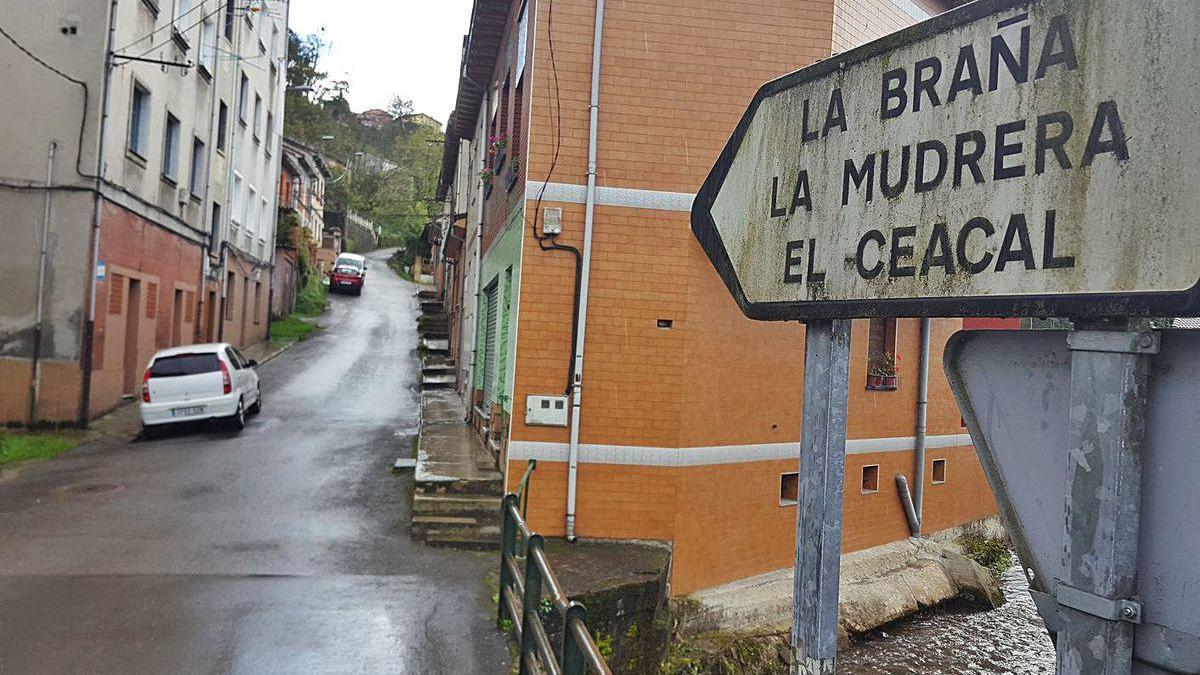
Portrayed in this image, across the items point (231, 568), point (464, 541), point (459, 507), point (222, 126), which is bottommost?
point (231, 568)

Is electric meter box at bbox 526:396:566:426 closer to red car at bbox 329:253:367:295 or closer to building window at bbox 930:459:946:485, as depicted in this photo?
building window at bbox 930:459:946:485

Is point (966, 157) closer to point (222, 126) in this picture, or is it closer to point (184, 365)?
point (184, 365)

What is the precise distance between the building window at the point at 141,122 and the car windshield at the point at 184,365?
14.8 ft

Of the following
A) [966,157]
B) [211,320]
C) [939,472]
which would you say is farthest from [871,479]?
[211,320]

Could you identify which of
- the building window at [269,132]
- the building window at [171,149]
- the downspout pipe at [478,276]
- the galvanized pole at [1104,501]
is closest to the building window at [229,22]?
the building window at [171,149]

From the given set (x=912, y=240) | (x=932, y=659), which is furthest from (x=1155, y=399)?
(x=932, y=659)

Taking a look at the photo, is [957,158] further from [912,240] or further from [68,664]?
[68,664]

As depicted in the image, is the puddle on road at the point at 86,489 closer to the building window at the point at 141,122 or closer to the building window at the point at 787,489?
the building window at the point at 141,122

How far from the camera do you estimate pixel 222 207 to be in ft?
77.5

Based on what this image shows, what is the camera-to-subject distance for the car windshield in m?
15.0

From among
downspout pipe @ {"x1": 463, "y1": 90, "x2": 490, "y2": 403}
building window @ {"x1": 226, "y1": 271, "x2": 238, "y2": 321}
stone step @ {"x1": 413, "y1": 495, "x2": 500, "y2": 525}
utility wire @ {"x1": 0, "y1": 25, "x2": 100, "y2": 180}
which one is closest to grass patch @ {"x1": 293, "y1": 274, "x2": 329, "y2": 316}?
building window @ {"x1": 226, "y1": 271, "x2": 238, "y2": 321}

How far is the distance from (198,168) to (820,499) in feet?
72.5

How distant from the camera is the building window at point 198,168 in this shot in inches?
817

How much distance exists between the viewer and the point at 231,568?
7.85 m
